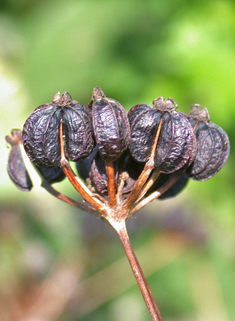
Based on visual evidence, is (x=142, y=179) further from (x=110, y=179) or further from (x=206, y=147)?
(x=206, y=147)

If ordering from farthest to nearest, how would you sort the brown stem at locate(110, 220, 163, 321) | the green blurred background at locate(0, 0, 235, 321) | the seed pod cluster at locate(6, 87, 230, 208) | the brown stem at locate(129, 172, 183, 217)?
1. the green blurred background at locate(0, 0, 235, 321)
2. the brown stem at locate(129, 172, 183, 217)
3. the seed pod cluster at locate(6, 87, 230, 208)
4. the brown stem at locate(110, 220, 163, 321)

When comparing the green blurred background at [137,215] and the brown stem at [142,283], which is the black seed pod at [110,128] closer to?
the brown stem at [142,283]

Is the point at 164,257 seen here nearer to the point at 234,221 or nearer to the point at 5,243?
the point at 234,221

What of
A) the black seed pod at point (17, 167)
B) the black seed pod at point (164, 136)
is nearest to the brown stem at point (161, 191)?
the black seed pod at point (164, 136)

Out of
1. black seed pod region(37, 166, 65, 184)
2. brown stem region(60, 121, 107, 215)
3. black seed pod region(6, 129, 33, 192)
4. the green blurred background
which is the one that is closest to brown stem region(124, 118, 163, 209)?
brown stem region(60, 121, 107, 215)

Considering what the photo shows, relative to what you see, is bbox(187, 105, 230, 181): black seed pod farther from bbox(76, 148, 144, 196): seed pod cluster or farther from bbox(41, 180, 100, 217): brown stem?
bbox(41, 180, 100, 217): brown stem

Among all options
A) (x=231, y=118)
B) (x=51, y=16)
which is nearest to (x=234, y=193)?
(x=231, y=118)
